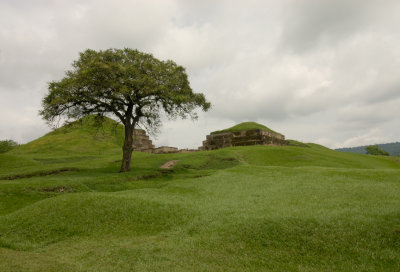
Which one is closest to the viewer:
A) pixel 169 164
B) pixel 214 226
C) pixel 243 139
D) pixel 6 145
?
pixel 214 226

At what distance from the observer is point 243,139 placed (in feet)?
193

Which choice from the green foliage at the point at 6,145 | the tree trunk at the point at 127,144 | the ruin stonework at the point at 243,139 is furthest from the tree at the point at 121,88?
the green foliage at the point at 6,145

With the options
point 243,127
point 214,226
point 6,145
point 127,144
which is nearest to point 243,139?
point 243,127

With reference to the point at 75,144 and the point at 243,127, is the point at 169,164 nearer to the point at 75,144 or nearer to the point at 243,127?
the point at 243,127

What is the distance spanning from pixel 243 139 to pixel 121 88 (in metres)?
37.5

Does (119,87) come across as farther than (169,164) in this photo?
No

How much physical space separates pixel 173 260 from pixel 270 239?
4028 mm

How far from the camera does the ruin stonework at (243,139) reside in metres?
57.2

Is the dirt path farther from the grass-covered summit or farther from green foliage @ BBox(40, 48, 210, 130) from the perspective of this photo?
the grass-covered summit

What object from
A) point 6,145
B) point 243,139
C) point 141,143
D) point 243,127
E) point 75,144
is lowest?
point 6,145

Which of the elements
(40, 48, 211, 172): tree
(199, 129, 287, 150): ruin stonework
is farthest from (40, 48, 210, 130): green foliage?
(199, 129, 287, 150): ruin stonework

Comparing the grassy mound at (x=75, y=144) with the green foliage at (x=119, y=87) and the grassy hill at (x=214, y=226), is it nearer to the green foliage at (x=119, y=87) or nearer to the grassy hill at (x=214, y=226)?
the green foliage at (x=119, y=87)

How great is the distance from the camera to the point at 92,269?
8555 mm

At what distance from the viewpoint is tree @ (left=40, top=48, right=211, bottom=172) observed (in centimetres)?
2705
